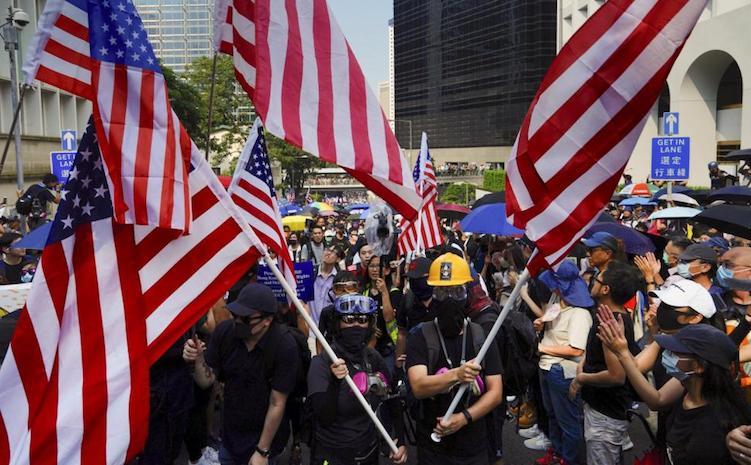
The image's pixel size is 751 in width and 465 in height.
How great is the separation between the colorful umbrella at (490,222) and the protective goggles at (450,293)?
5064mm

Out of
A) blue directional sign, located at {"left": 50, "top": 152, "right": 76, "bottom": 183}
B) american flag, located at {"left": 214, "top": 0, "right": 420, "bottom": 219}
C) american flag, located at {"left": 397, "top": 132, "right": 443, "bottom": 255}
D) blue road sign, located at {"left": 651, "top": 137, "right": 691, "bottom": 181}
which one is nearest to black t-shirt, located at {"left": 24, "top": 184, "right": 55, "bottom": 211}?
blue directional sign, located at {"left": 50, "top": 152, "right": 76, "bottom": 183}

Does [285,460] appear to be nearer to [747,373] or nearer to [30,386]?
[30,386]

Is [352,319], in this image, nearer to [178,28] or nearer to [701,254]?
[701,254]

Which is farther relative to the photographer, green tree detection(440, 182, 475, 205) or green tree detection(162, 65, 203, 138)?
green tree detection(440, 182, 475, 205)

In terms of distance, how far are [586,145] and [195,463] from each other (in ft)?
13.8

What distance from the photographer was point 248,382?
4551 mm

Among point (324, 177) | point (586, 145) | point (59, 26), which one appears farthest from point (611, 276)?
point (324, 177)

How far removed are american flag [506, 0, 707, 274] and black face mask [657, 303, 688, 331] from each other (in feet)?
3.25

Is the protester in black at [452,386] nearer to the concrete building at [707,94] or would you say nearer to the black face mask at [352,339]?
the black face mask at [352,339]

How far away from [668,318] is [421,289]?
2.37m

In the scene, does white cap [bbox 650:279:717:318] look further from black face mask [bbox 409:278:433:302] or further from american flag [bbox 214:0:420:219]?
black face mask [bbox 409:278:433:302]

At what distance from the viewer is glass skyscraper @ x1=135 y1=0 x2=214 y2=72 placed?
167125 mm

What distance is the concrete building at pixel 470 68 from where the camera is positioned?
2749 inches

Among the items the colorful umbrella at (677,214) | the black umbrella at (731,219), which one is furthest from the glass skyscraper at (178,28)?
the black umbrella at (731,219)
